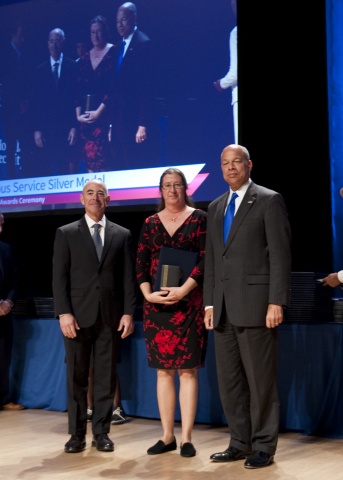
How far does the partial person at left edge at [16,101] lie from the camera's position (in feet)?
23.4

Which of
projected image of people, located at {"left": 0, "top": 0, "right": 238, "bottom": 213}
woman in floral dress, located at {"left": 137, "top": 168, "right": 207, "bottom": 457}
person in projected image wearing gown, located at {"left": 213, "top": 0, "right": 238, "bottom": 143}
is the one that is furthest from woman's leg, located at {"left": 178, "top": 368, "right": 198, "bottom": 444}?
person in projected image wearing gown, located at {"left": 213, "top": 0, "right": 238, "bottom": 143}

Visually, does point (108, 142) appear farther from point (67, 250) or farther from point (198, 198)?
point (67, 250)

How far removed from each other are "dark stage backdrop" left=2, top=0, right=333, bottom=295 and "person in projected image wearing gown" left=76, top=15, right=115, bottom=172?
1.28 m

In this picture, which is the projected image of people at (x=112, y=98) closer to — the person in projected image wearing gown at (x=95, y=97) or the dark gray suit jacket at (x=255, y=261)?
the person in projected image wearing gown at (x=95, y=97)

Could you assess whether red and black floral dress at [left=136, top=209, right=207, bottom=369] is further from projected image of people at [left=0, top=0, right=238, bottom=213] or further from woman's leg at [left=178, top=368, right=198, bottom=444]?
projected image of people at [left=0, top=0, right=238, bottom=213]

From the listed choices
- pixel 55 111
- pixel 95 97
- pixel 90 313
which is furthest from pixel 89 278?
pixel 55 111

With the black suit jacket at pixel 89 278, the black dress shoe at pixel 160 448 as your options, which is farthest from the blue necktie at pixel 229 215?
the black dress shoe at pixel 160 448

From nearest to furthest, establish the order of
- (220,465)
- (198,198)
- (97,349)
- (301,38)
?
1. (220,465)
2. (97,349)
3. (301,38)
4. (198,198)

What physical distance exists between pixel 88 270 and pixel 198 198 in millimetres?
1776

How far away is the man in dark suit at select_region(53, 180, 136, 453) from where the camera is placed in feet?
14.6

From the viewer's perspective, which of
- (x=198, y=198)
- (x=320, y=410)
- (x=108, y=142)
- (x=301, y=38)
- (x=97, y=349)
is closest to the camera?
(x=97, y=349)

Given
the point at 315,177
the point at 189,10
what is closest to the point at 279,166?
the point at 315,177

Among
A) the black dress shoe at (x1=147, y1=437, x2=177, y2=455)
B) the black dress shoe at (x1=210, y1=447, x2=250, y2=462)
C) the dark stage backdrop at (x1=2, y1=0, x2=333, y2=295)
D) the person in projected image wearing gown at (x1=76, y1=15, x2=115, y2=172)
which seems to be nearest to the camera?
the black dress shoe at (x1=210, y1=447, x2=250, y2=462)

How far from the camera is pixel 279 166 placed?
228 inches
